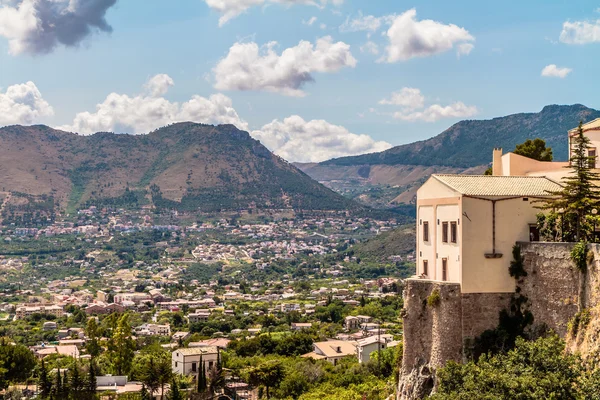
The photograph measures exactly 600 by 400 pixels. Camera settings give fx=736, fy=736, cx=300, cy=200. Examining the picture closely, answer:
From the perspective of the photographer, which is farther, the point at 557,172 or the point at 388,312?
the point at 388,312

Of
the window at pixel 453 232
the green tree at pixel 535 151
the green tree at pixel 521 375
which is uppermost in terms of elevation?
the green tree at pixel 535 151

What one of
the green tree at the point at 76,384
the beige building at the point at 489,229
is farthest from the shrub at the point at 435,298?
the green tree at the point at 76,384

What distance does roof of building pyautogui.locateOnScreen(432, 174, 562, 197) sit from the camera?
23562 millimetres

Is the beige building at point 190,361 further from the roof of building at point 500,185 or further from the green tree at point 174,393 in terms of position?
the roof of building at point 500,185

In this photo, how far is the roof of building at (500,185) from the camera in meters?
23.6

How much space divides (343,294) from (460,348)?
4211 inches

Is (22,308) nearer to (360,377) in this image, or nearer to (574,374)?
(360,377)

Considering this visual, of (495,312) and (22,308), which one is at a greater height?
(495,312)

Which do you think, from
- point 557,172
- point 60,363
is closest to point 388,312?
point 60,363

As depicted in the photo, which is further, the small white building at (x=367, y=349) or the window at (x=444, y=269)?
the small white building at (x=367, y=349)

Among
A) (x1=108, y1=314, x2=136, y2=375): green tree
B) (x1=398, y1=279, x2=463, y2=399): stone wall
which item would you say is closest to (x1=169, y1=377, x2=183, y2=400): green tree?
(x1=108, y1=314, x2=136, y2=375): green tree

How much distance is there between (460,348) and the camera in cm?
2350

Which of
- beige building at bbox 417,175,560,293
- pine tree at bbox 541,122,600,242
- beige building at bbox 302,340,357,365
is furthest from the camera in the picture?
beige building at bbox 302,340,357,365

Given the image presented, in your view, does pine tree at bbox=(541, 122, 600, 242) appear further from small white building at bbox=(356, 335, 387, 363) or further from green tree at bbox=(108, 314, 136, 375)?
small white building at bbox=(356, 335, 387, 363)
